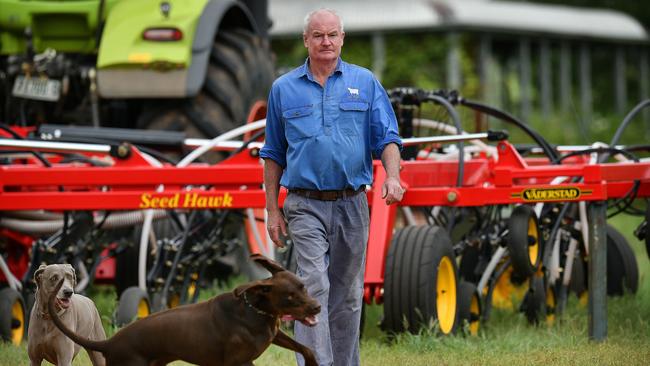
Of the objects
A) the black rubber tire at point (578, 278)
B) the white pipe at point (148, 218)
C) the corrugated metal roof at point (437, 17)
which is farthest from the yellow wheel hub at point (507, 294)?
the corrugated metal roof at point (437, 17)

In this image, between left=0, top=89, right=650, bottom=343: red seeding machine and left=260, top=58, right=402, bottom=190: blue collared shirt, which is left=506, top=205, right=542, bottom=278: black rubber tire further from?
left=260, top=58, right=402, bottom=190: blue collared shirt

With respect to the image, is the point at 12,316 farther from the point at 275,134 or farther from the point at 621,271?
the point at 621,271

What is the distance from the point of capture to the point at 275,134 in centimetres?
529

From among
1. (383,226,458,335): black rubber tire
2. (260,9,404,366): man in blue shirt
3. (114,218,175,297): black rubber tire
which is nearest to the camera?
(260,9,404,366): man in blue shirt

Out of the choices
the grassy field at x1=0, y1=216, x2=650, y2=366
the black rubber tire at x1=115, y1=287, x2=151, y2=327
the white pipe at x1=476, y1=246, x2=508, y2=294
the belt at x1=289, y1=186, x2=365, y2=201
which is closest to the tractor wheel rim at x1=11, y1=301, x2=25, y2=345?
the grassy field at x1=0, y1=216, x2=650, y2=366

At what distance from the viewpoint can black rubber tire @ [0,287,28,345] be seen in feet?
22.0

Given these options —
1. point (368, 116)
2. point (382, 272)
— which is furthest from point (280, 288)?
point (382, 272)

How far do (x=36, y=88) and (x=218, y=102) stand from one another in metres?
1.17

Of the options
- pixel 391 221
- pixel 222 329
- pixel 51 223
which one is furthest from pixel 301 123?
pixel 51 223

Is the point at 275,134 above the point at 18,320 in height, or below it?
above

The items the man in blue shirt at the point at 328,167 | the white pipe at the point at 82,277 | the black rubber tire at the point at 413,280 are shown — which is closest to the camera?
the man in blue shirt at the point at 328,167

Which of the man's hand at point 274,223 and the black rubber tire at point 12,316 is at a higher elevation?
the man's hand at point 274,223

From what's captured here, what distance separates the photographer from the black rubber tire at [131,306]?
6.71 meters

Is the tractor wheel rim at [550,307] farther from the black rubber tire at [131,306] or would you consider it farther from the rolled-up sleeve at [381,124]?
the rolled-up sleeve at [381,124]
